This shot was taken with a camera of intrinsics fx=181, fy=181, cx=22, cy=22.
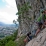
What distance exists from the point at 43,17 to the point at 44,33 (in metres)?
1.61

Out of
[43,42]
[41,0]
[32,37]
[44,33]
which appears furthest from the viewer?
[41,0]

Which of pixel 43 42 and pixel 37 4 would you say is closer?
pixel 43 42

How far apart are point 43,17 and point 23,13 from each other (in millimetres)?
29024

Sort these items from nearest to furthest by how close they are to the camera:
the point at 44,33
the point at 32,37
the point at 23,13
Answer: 1. the point at 44,33
2. the point at 32,37
3. the point at 23,13

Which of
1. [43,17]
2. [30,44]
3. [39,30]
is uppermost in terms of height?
[43,17]

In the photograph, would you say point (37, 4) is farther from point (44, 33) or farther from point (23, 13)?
point (44, 33)

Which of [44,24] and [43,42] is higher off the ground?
[44,24]

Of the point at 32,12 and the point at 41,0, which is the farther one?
the point at 32,12

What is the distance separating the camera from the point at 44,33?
16.3 meters

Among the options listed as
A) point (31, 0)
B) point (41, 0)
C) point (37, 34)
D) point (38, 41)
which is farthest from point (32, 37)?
point (31, 0)

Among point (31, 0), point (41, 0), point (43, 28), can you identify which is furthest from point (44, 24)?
point (31, 0)

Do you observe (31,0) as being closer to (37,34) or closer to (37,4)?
(37,4)

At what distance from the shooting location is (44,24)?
667 inches

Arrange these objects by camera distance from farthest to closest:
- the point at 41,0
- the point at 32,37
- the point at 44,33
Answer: the point at 41,0 → the point at 32,37 → the point at 44,33
